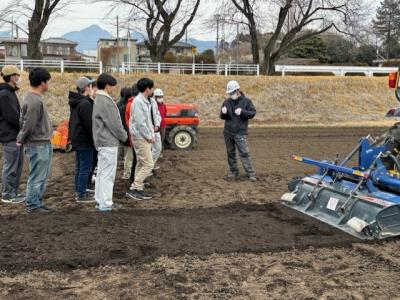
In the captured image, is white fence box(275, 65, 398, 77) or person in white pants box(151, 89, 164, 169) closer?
person in white pants box(151, 89, 164, 169)

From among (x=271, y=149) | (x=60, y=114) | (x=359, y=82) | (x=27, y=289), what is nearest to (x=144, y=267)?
(x=27, y=289)

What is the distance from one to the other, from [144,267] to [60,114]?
17.7 m

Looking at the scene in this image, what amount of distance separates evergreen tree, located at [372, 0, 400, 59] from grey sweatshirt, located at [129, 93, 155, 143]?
6044 cm

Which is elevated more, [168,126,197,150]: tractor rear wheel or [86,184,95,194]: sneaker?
[168,126,197,150]: tractor rear wheel

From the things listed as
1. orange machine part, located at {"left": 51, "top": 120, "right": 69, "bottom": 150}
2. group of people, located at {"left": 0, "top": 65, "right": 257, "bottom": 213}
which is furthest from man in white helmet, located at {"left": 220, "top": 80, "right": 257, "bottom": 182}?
orange machine part, located at {"left": 51, "top": 120, "right": 69, "bottom": 150}

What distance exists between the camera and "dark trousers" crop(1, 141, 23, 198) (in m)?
7.63

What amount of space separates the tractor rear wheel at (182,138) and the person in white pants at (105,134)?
22.3ft

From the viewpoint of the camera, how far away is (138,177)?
7992 millimetres

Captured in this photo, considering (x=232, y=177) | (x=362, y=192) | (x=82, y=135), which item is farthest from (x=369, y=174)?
(x=82, y=135)

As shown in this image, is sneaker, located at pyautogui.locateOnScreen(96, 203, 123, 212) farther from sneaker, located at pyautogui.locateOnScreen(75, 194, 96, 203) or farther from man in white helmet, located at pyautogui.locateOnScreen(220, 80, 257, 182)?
man in white helmet, located at pyautogui.locateOnScreen(220, 80, 257, 182)

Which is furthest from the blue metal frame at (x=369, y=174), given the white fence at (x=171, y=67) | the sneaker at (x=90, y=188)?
the white fence at (x=171, y=67)

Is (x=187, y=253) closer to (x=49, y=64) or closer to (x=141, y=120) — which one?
(x=141, y=120)

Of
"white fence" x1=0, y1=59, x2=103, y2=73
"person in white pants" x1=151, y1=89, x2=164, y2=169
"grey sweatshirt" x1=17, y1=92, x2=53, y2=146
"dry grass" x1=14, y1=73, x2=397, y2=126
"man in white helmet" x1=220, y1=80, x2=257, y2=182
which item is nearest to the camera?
"grey sweatshirt" x1=17, y1=92, x2=53, y2=146

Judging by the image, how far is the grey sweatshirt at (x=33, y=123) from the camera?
22.0 ft
